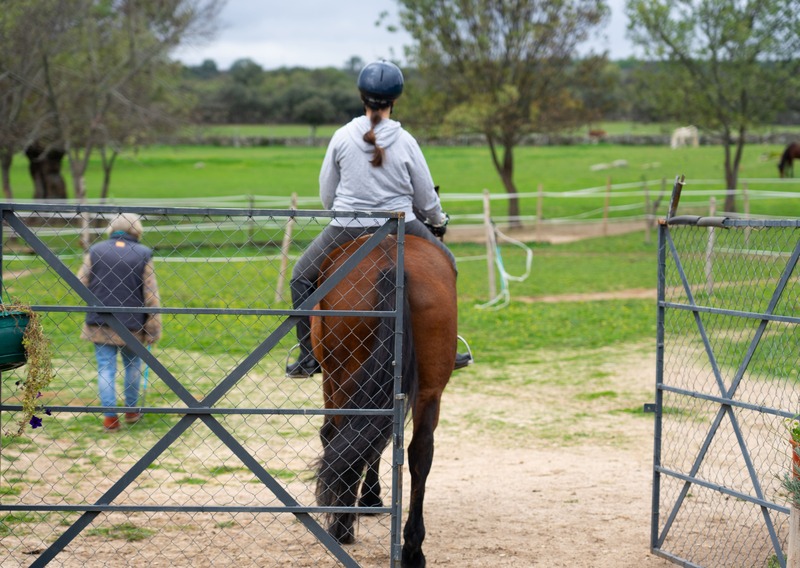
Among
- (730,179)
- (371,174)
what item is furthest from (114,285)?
(730,179)

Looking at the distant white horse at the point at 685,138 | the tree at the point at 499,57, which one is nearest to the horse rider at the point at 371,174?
the tree at the point at 499,57

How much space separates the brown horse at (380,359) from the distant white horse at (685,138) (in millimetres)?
49262

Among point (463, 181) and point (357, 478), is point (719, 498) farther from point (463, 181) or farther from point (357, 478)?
point (463, 181)

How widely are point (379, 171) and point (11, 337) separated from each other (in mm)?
2123

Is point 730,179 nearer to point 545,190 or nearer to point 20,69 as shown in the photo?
point 545,190

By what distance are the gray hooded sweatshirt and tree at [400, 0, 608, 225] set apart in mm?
21494

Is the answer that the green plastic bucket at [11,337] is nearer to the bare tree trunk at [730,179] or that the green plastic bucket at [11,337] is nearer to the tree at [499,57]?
the tree at [499,57]

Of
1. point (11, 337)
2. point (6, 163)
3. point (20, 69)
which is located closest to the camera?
point (11, 337)

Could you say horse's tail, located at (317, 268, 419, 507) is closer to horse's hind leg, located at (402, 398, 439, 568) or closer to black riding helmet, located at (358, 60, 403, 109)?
horse's hind leg, located at (402, 398, 439, 568)

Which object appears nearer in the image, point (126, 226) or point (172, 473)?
point (172, 473)

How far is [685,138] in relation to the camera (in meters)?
52.1

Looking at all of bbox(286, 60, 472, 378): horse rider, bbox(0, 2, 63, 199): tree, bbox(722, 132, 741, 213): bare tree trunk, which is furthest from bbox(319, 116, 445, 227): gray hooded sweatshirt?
bbox(722, 132, 741, 213): bare tree trunk

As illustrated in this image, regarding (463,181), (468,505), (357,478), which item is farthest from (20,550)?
(463,181)

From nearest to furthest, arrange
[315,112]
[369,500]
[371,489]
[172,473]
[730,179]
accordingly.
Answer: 1. [371,489]
2. [369,500]
3. [172,473]
4. [730,179]
5. [315,112]
